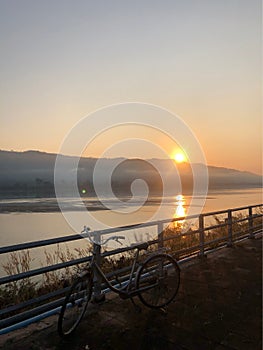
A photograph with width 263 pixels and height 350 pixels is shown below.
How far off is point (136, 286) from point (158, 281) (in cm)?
66

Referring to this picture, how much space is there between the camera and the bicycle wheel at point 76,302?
4.20m

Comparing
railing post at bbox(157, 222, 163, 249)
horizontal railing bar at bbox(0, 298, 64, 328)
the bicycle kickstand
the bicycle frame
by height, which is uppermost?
railing post at bbox(157, 222, 163, 249)

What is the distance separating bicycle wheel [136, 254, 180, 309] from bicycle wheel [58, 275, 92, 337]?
94 centimetres

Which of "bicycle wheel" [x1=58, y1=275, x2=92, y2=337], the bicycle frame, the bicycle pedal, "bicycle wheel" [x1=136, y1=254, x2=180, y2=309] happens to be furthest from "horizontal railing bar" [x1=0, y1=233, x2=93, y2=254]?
"bicycle wheel" [x1=136, y1=254, x2=180, y2=309]

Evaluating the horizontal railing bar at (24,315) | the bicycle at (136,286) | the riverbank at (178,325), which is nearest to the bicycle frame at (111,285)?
the bicycle at (136,286)

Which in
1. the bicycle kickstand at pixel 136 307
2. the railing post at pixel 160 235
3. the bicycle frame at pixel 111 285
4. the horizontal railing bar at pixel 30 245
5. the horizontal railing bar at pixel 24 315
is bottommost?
the bicycle kickstand at pixel 136 307

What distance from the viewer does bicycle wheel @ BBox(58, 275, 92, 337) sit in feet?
13.8

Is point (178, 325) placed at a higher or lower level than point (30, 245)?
lower

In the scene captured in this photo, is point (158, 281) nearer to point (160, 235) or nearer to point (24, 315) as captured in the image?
point (160, 235)

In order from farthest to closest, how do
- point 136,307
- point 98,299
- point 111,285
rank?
point 98,299 < point 136,307 < point 111,285

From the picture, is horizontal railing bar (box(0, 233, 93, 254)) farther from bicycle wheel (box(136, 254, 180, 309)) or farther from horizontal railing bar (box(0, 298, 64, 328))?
bicycle wheel (box(136, 254, 180, 309))

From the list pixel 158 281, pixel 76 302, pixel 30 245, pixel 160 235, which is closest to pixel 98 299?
pixel 76 302

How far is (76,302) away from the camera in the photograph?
4469 mm

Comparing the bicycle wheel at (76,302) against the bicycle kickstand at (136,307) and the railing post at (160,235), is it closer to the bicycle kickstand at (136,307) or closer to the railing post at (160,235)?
the bicycle kickstand at (136,307)
